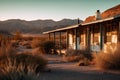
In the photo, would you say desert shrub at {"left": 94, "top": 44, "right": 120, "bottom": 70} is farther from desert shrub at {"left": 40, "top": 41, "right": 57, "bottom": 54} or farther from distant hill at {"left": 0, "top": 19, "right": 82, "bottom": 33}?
distant hill at {"left": 0, "top": 19, "right": 82, "bottom": 33}

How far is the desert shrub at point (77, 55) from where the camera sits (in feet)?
69.5

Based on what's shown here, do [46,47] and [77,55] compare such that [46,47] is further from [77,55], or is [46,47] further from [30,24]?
[30,24]

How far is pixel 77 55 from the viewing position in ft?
72.7

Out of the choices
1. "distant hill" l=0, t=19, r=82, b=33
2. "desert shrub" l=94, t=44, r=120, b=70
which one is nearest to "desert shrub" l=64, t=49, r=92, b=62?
"desert shrub" l=94, t=44, r=120, b=70

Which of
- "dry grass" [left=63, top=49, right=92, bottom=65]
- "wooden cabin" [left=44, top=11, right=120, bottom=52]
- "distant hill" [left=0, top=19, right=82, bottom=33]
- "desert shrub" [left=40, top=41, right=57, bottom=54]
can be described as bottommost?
"dry grass" [left=63, top=49, right=92, bottom=65]

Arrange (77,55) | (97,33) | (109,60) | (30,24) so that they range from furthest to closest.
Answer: (30,24) → (97,33) → (77,55) → (109,60)

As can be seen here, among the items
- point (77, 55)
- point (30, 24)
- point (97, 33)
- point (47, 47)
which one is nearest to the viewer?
point (77, 55)

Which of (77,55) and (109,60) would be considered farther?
(77,55)

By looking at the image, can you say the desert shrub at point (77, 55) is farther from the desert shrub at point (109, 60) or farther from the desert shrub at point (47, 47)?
the desert shrub at point (47, 47)

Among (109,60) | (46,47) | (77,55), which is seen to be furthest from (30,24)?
(109,60)

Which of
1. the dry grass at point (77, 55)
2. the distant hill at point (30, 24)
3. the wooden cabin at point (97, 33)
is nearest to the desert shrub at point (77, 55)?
the dry grass at point (77, 55)

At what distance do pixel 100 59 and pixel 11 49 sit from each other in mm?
4637

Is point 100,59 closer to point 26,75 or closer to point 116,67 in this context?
point 116,67

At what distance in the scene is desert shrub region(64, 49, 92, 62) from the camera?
21175 mm
